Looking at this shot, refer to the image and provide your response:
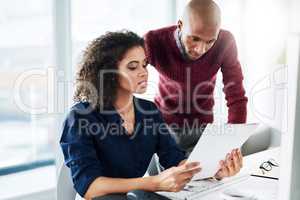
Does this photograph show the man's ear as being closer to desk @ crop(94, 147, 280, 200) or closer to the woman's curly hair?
the woman's curly hair

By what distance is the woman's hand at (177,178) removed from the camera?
1042 millimetres

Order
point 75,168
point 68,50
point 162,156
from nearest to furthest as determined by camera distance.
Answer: point 75,168 < point 162,156 < point 68,50

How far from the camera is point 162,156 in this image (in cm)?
128

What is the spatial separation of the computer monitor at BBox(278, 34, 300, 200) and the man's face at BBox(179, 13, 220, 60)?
0.84 meters

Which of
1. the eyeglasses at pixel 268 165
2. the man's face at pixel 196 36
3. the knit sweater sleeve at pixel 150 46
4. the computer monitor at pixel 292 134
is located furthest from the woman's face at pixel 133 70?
the computer monitor at pixel 292 134

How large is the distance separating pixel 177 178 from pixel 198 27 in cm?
53

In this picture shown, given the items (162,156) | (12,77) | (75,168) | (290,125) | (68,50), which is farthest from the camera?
(12,77)

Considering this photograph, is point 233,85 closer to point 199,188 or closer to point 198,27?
point 198,27

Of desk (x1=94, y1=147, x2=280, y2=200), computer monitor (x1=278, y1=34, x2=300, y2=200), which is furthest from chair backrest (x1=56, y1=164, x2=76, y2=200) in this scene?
computer monitor (x1=278, y1=34, x2=300, y2=200)

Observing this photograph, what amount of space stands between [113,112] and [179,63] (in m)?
0.33

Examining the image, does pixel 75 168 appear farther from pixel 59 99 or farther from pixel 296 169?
pixel 296 169

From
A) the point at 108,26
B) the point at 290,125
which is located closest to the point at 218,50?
the point at 108,26

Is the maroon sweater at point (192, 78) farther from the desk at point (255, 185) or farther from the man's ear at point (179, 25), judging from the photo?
the desk at point (255, 185)

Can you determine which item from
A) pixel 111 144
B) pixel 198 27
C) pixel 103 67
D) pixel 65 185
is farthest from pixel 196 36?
pixel 65 185
